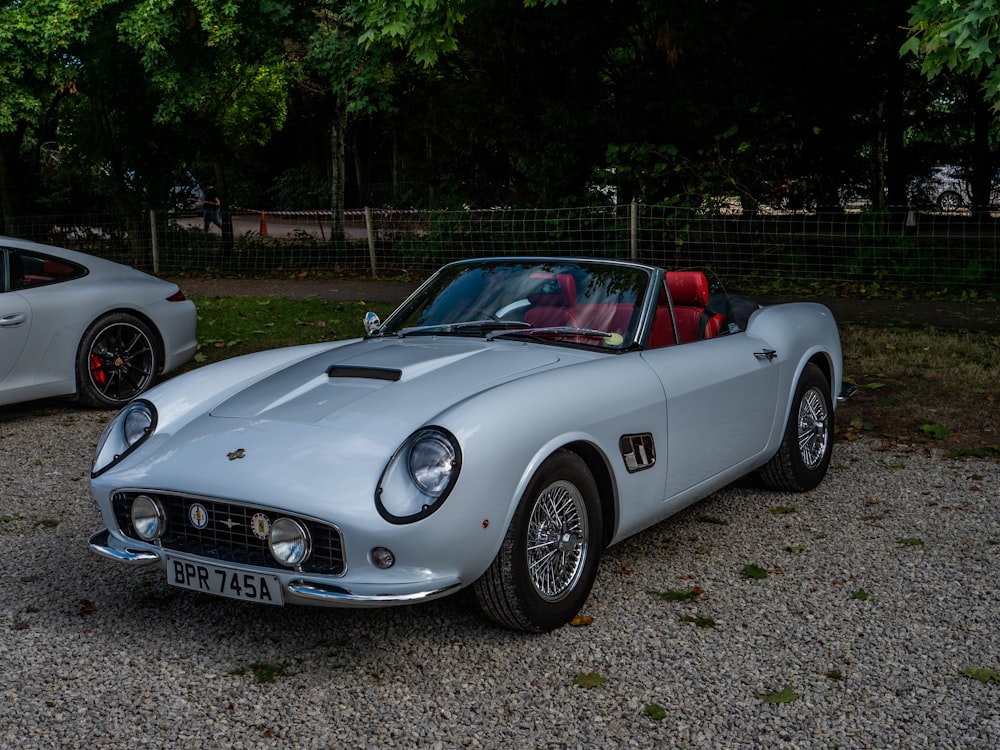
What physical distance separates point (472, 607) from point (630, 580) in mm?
744

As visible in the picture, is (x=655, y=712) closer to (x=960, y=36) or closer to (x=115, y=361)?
(x=960, y=36)

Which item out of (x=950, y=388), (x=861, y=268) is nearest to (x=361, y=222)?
(x=861, y=268)

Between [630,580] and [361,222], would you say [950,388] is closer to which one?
[630,580]

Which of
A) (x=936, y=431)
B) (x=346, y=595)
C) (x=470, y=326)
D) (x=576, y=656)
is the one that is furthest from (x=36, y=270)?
(x=936, y=431)

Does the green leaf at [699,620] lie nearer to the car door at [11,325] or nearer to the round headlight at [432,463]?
the round headlight at [432,463]

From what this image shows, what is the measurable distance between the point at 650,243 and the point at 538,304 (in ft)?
34.3

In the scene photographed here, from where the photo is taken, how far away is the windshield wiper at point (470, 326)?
500cm

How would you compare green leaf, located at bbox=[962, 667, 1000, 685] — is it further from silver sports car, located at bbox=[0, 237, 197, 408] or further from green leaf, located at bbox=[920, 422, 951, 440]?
silver sports car, located at bbox=[0, 237, 197, 408]

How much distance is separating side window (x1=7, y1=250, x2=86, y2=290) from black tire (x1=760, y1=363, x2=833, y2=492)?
5.19 metres

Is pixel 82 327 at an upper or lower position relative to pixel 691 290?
lower

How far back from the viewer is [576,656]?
13.0 ft

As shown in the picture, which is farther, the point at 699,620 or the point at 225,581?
the point at 699,620

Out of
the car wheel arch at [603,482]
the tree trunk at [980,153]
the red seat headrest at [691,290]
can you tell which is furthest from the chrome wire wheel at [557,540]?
the tree trunk at [980,153]

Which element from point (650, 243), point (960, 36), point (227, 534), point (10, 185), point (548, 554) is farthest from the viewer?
point (10, 185)
